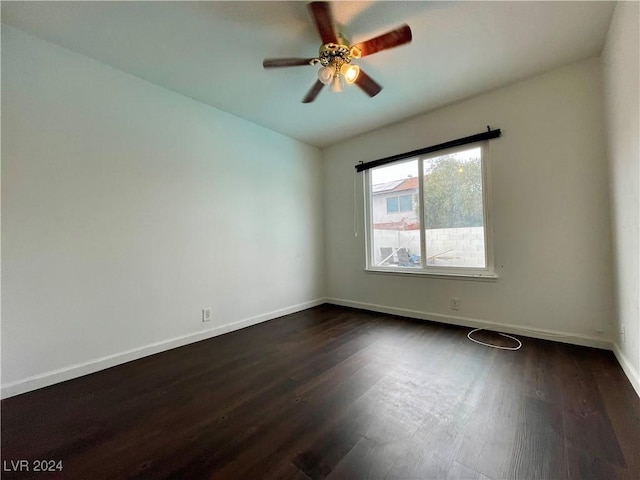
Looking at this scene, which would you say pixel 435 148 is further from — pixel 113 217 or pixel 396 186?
pixel 113 217

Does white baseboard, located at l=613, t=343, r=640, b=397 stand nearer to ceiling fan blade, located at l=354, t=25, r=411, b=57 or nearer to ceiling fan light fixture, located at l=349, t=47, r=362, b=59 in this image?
ceiling fan blade, located at l=354, t=25, r=411, b=57

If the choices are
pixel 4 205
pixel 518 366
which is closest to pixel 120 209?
pixel 4 205

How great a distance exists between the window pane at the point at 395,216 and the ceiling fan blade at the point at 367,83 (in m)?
1.40

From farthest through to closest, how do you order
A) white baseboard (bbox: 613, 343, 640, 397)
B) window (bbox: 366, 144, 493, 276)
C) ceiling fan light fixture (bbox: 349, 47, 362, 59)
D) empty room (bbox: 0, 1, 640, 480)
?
window (bbox: 366, 144, 493, 276), ceiling fan light fixture (bbox: 349, 47, 362, 59), white baseboard (bbox: 613, 343, 640, 397), empty room (bbox: 0, 1, 640, 480)

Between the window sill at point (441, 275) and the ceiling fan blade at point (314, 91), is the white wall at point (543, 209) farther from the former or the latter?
the ceiling fan blade at point (314, 91)

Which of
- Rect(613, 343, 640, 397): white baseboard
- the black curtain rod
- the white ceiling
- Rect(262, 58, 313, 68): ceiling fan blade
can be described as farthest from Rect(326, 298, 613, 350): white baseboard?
Rect(262, 58, 313, 68): ceiling fan blade

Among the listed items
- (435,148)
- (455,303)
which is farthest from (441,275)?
Result: (435,148)

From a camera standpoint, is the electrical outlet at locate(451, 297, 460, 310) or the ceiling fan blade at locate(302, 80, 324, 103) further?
the electrical outlet at locate(451, 297, 460, 310)

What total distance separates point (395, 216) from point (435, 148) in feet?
3.24

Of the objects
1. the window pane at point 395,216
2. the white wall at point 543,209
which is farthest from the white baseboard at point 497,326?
the window pane at point 395,216

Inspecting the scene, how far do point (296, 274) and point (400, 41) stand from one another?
2.99 m

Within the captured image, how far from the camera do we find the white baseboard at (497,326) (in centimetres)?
230

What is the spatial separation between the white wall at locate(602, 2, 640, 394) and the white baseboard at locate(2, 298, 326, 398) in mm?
3365

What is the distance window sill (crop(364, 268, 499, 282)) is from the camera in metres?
2.81
